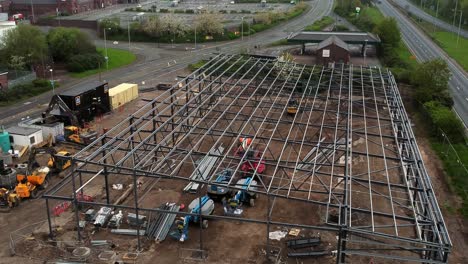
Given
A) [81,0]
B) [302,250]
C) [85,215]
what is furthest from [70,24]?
[302,250]

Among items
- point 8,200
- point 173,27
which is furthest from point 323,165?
point 173,27

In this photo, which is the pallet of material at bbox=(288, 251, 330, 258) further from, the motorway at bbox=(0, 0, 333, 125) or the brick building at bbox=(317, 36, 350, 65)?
the brick building at bbox=(317, 36, 350, 65)

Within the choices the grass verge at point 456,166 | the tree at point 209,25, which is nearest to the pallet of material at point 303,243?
the grass verge at point 456,166

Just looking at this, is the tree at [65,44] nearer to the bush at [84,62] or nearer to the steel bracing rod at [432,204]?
the bush at [84,62]

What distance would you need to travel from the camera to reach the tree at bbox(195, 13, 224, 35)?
3492 inches

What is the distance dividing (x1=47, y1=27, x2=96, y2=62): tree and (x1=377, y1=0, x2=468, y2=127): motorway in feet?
167

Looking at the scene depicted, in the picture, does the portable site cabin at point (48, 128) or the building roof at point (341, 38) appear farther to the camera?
the building roof at point (341, 38)

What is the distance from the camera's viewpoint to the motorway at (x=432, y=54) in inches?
2050

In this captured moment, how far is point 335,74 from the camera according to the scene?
160ft

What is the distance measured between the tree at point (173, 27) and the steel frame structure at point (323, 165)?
38837mm

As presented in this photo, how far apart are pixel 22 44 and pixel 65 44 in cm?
782

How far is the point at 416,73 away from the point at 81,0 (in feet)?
296

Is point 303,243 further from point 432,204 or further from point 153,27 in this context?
point 153,27

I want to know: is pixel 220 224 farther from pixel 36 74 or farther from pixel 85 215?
pixel 36 74
